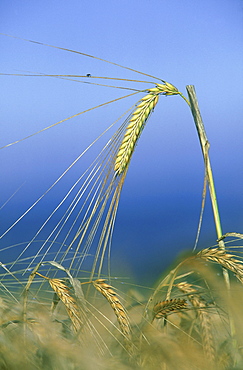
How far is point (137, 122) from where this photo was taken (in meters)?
0.72

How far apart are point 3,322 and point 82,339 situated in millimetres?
102

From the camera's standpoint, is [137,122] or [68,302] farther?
[137,122]

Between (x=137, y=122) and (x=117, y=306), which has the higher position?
(x=137, y=122)

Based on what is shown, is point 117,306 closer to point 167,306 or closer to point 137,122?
point 167,306

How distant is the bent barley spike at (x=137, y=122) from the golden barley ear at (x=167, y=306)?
0.24 meters

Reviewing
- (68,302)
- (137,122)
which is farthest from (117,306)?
(137,122)

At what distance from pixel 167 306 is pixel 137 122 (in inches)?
12.2

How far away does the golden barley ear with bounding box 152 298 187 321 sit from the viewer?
1.68 ft

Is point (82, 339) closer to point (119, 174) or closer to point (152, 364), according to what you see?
point (152, 364)

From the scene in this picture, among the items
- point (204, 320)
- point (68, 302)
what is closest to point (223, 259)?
point (204, 320)

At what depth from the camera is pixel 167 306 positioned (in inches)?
20.9

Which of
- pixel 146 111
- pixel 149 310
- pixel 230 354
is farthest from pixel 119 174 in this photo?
pixel 230 354

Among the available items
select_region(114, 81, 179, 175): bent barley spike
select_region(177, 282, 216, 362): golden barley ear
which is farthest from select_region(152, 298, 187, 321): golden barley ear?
select_region(114, 81, 179, 175): bent barley spike

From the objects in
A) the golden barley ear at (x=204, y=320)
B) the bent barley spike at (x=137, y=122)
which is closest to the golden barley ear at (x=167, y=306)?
the golden barley ear at (x=204, y=320)
